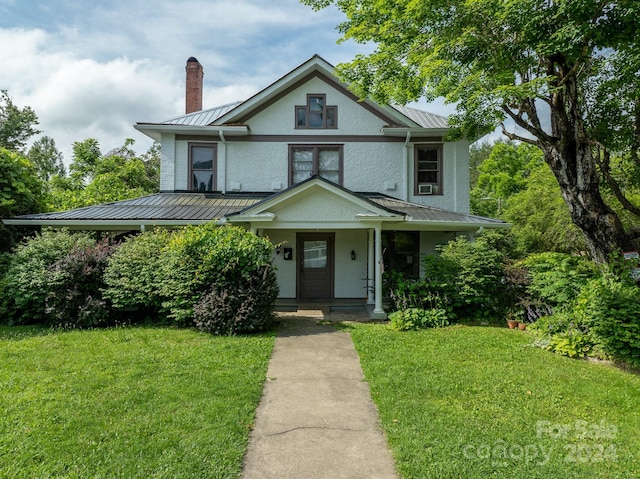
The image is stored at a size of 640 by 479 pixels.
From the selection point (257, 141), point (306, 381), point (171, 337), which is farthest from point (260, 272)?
point (257, 141)

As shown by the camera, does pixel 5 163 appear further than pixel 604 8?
Yes

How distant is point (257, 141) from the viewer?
12406mm

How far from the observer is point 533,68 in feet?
25.5

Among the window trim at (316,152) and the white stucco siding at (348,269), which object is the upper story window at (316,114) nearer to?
the window trim at (316,152)

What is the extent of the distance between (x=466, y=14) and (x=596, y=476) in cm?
750

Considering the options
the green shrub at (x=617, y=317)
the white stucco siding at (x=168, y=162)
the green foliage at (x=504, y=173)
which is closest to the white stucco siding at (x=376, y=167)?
the white stucco siding at (x=168, y=162)

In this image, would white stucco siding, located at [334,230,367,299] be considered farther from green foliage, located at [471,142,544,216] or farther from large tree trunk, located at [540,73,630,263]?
green foliage, located at [471,142,544,216]

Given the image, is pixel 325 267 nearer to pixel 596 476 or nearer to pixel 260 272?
pixel 260 272

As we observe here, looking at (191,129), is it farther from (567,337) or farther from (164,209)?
(567,337)

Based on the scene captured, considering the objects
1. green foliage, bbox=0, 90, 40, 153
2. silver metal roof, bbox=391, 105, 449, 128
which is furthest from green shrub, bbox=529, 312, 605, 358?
green foliage, bbox=0, 90, 40, 153

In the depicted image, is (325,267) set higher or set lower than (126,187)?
lower

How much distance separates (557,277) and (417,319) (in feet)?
10.6

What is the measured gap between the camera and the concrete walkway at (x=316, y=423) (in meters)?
3.31

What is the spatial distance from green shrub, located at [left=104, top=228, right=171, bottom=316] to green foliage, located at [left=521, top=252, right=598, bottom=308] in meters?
Result: 8.98
